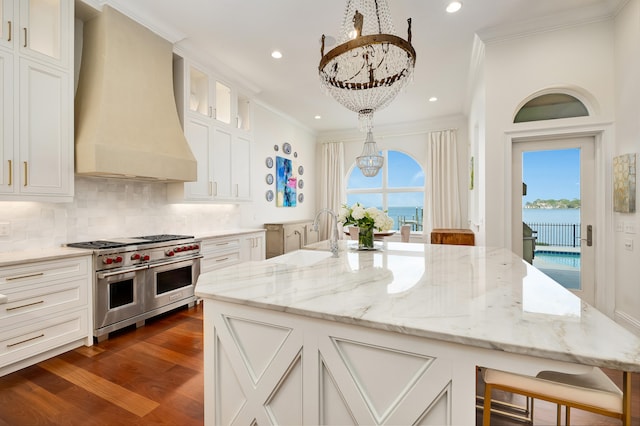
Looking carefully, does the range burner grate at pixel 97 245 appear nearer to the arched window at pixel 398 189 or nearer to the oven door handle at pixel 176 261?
the oven door handle at pixel 176 261

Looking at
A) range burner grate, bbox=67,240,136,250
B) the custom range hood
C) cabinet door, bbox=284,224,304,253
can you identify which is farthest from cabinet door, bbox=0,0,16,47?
cabinet door, bbox=284,224,304,253

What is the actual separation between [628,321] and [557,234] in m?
0.97

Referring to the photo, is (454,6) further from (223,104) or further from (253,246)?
(253,246)

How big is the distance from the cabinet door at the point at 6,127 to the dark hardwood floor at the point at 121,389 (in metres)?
1.44

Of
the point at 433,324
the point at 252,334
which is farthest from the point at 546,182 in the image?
the point at 252,334

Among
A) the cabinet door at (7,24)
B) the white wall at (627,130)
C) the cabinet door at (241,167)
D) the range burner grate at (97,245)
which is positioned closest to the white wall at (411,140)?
the cabinet door at (241,167)

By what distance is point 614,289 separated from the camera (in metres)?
2.93


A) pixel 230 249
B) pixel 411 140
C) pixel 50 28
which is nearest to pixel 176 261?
pixel 230 249

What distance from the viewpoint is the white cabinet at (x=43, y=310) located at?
216 centimetres

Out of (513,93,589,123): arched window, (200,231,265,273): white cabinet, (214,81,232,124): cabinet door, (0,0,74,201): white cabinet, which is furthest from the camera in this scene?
(214,81,232,124): cabinet door

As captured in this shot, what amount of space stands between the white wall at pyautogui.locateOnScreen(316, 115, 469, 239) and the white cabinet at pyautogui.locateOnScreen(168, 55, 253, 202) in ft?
8.72

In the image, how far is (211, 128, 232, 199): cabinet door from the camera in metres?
4.09

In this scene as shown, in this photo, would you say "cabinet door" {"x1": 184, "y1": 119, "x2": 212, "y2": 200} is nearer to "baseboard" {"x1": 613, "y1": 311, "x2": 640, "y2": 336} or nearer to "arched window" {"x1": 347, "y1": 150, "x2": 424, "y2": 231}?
"arched window" {"x1": 347, "y1": 150, "x2": 424, "y2": 231}

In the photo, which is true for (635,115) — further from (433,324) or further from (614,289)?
(433,324)
